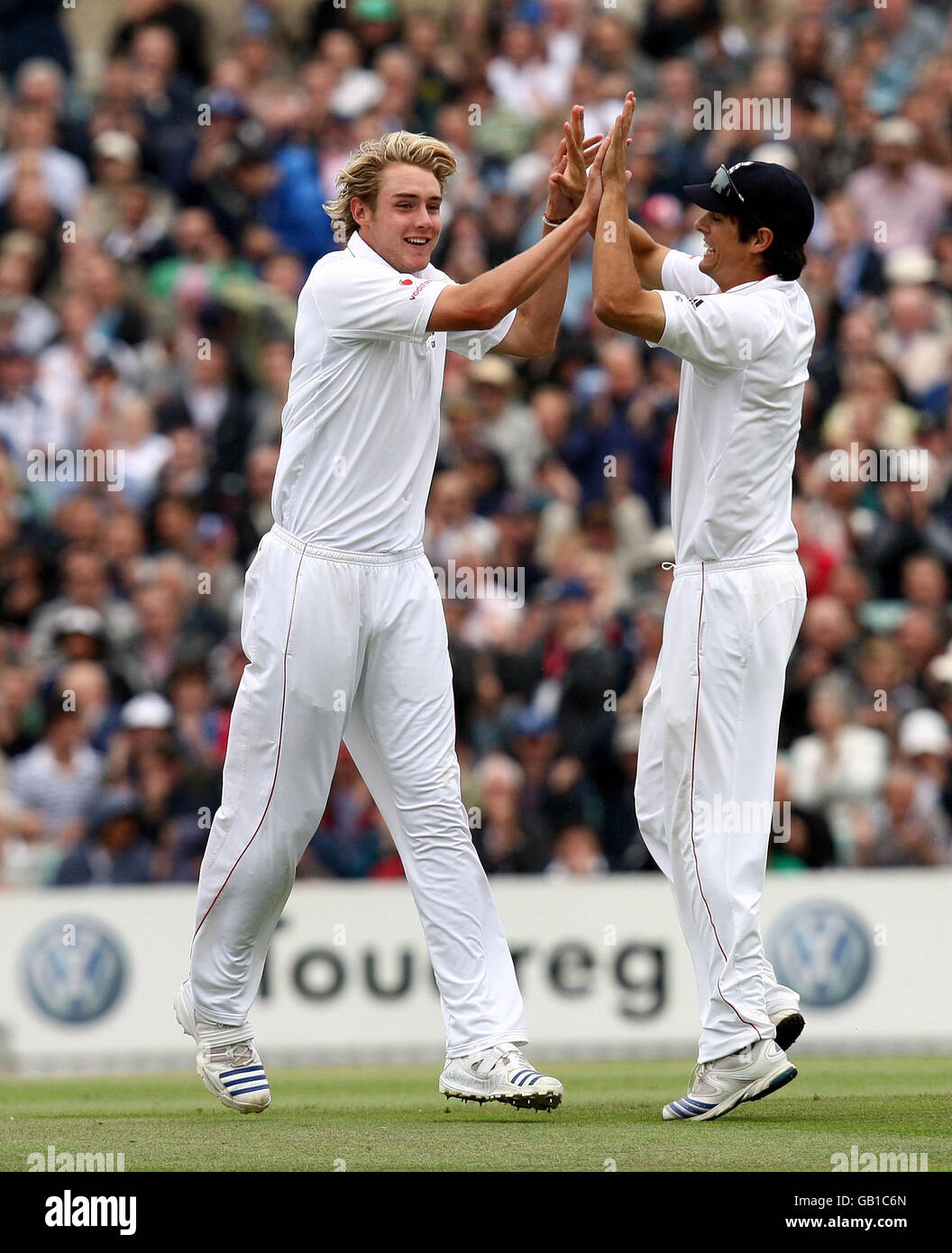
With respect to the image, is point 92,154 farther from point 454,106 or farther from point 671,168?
point 671,168

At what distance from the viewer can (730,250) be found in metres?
6.86

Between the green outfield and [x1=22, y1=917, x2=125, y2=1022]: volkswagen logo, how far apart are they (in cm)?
172

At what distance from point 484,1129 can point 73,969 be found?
458 cm

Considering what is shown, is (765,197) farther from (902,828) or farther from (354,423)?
(902,828)

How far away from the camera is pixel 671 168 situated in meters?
14.4

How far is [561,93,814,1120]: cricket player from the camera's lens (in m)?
6.55

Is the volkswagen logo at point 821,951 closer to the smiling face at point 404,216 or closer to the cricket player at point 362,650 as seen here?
the cricket player at point 362,650

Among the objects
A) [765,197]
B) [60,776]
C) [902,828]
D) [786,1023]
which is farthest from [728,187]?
[60,776]

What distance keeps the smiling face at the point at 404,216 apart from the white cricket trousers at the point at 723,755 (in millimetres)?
1259

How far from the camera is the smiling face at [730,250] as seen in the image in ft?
22.4

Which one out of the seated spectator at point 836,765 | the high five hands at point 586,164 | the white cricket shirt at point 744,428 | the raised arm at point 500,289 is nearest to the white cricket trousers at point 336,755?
the raised arm at point 500,289

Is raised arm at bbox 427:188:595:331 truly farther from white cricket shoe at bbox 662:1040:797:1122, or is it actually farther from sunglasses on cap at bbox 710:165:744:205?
white cricket shoe at bbox 662:1040:797:1122
